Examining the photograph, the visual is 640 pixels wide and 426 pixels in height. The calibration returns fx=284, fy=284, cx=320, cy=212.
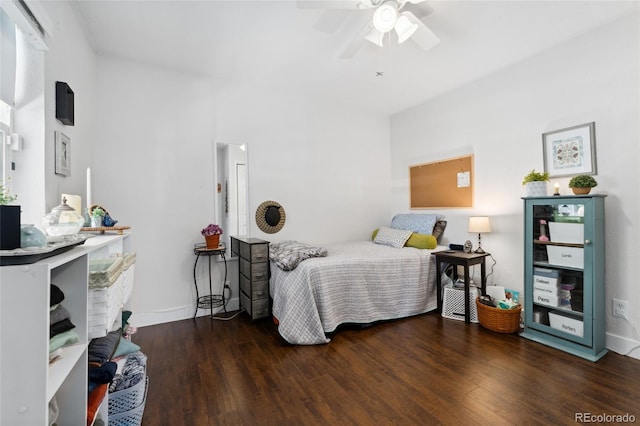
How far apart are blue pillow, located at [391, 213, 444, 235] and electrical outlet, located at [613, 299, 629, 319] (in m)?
1.69

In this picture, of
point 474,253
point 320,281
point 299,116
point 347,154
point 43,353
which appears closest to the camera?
point 43,353

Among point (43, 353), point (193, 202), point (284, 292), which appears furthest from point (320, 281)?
point (43, 353)

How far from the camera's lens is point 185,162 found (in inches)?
122

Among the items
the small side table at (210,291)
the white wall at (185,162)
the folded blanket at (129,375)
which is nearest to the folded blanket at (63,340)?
the folded blanket at (129,375)

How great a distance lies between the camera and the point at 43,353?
71 cm

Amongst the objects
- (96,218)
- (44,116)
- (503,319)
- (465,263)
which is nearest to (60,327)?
(96,218)

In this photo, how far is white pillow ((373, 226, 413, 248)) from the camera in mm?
3584

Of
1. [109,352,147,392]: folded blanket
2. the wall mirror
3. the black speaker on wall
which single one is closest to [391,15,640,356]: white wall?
the wall mirror

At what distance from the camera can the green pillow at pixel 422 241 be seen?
3422mm

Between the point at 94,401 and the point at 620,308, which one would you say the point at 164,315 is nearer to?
the point at 94,401

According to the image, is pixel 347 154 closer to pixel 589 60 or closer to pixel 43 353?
pixel 589 60

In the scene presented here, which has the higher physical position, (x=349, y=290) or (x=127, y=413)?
(x=349, y=290)

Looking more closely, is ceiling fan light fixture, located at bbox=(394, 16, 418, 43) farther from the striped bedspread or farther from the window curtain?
the window curtain

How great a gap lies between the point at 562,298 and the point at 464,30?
241 centimetres
